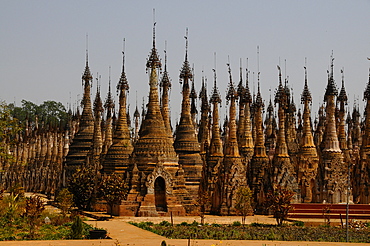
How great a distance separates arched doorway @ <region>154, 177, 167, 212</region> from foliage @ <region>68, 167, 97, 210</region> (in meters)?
7.82

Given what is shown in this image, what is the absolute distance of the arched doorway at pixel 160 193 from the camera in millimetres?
43438

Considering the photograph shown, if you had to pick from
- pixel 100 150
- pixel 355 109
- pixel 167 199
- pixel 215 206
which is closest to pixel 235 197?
pixel 215 206

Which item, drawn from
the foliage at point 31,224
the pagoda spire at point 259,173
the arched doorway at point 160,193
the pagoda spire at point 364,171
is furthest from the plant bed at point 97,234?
the pagoda spire at point 364,171

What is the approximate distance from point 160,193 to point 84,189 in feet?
30.0

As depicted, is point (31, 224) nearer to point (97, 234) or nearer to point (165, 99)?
point (97, 234)

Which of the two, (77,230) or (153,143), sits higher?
(153,143)

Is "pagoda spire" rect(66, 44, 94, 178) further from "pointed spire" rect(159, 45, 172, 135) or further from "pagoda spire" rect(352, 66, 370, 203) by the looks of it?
"pagoda spire" rect(352, 66, 370, 203)

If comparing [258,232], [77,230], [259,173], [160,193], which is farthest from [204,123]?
[77,230]

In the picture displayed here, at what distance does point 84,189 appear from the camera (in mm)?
50625

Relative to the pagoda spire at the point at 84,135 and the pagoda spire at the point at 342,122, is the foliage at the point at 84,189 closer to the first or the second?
the pagoda spire at the point at 84,135

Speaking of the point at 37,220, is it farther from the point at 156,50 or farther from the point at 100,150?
the point at 100,150

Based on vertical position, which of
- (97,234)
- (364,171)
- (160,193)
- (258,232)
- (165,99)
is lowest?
(258,232)

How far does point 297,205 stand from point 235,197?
492 centimetres

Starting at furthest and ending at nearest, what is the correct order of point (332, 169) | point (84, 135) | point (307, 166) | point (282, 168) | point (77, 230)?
point (84, 135), point (307, 166), point (282, 168), point (332, 169), point (77, 230)
